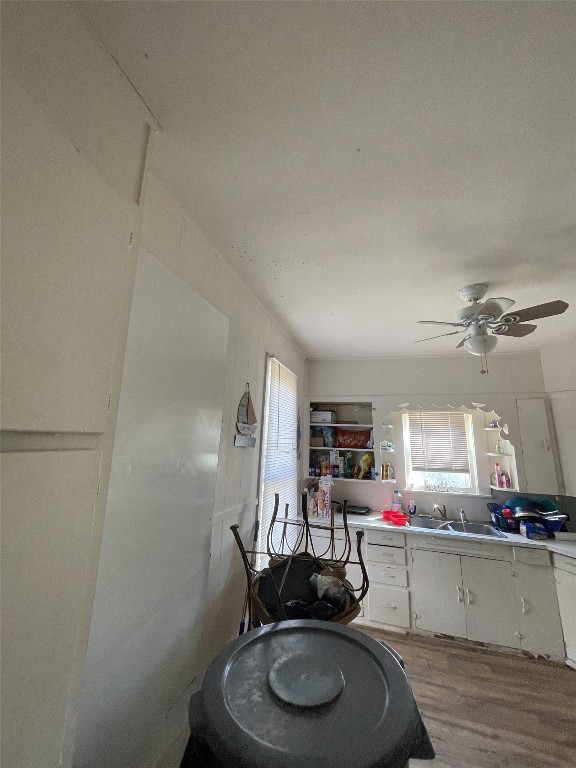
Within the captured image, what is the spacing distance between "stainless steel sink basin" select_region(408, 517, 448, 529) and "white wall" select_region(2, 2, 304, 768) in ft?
9.71

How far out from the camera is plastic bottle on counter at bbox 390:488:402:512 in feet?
10.3

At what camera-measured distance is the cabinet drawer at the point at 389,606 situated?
8.62ft

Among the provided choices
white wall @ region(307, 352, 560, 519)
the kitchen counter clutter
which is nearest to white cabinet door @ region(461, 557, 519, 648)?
the kitchen counter clutter

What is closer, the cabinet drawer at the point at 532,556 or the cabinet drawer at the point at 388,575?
the cabinet drawer at the point at 532,556

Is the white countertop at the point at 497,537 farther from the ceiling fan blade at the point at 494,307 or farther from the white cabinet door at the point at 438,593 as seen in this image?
the ceiling fan blade at the point at 494,307

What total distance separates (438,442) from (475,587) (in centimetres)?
137

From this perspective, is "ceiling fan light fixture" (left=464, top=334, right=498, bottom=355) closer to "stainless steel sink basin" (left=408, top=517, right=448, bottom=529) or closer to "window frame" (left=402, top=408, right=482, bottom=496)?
"window frame" (left=402, top=408, right=482, bottom=496)

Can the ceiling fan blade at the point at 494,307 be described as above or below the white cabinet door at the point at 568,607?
above

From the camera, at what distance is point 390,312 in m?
2.38

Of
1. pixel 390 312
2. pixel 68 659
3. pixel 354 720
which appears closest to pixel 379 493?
pixel 390 312

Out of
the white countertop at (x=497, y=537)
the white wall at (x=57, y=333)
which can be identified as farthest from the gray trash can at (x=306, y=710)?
the white countertop at (x=497, y=537)

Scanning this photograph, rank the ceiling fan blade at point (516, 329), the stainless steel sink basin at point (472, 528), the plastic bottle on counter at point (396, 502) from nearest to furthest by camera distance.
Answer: the ceiling fan blade at point (516, 329)
the stainless steel sink basin at point (472, 528)
the plastic bottle on counter at point (396, 502)

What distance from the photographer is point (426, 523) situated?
3008mm

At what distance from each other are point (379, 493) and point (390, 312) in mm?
2070
